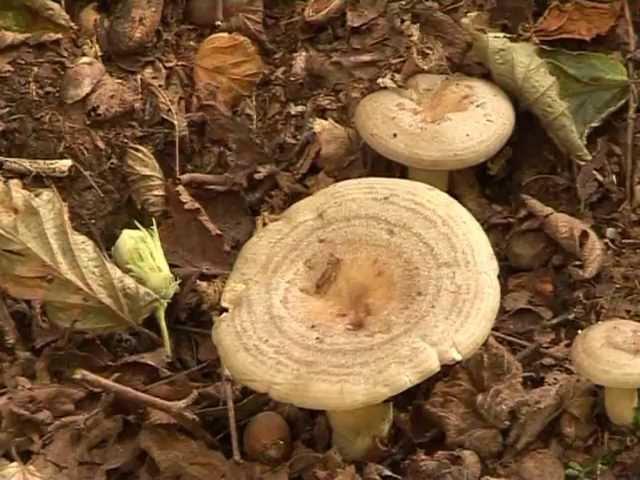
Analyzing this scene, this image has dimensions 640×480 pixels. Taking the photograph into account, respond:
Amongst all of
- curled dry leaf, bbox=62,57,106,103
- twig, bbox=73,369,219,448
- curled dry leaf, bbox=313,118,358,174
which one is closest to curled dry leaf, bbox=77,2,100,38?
curled dry leaf, bbox=62,57,106,103

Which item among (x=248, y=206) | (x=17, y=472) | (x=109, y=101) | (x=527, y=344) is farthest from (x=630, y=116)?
(x=17, y=472)

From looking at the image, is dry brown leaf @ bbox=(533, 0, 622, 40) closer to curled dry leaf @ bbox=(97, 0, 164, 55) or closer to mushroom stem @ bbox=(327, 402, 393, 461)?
curled dry leaf @ bbox=(97, 0, 164, 55)

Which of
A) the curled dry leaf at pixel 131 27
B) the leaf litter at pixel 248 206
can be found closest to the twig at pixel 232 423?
the leaf litter at pixel 248 206

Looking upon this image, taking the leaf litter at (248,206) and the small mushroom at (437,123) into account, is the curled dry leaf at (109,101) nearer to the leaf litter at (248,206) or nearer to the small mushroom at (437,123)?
the leaf litter at (248,206)

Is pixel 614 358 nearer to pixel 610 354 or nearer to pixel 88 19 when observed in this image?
pixel 610 354

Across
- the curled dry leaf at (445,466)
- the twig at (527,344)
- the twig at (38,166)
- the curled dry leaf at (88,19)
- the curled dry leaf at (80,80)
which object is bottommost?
the curled dry leaf at (445,466)
